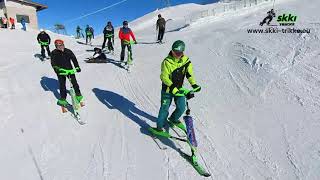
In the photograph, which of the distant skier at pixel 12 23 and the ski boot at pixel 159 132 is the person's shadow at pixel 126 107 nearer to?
the ski boot at pixel 159 132

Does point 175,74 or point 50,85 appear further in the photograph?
point 50,85

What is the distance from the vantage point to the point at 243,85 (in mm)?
9766

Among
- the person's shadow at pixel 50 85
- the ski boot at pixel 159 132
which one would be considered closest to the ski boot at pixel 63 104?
the person's shadow at pixel 50 85

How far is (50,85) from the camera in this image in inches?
459

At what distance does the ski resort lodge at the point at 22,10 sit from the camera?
3528 centimetres

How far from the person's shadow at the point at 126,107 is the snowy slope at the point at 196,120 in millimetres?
30

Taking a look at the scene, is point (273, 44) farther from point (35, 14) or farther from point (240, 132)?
point (35, 14)

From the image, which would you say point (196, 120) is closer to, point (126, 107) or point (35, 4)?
point (126, 107)

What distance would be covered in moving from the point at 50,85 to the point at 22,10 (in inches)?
1157

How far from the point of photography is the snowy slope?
5.99 m

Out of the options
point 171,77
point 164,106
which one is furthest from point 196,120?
point 171,77

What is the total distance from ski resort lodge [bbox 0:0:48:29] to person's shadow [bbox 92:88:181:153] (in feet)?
96.7

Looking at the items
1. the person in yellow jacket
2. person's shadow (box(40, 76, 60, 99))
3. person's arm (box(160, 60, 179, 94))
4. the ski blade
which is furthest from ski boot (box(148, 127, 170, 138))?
person's shadow (box(40, 76, 60, 99))

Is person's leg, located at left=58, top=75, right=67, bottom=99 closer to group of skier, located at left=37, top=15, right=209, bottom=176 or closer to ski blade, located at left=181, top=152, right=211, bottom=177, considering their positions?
group of skier, located at left=37, top=15, right=209, bottom=176
